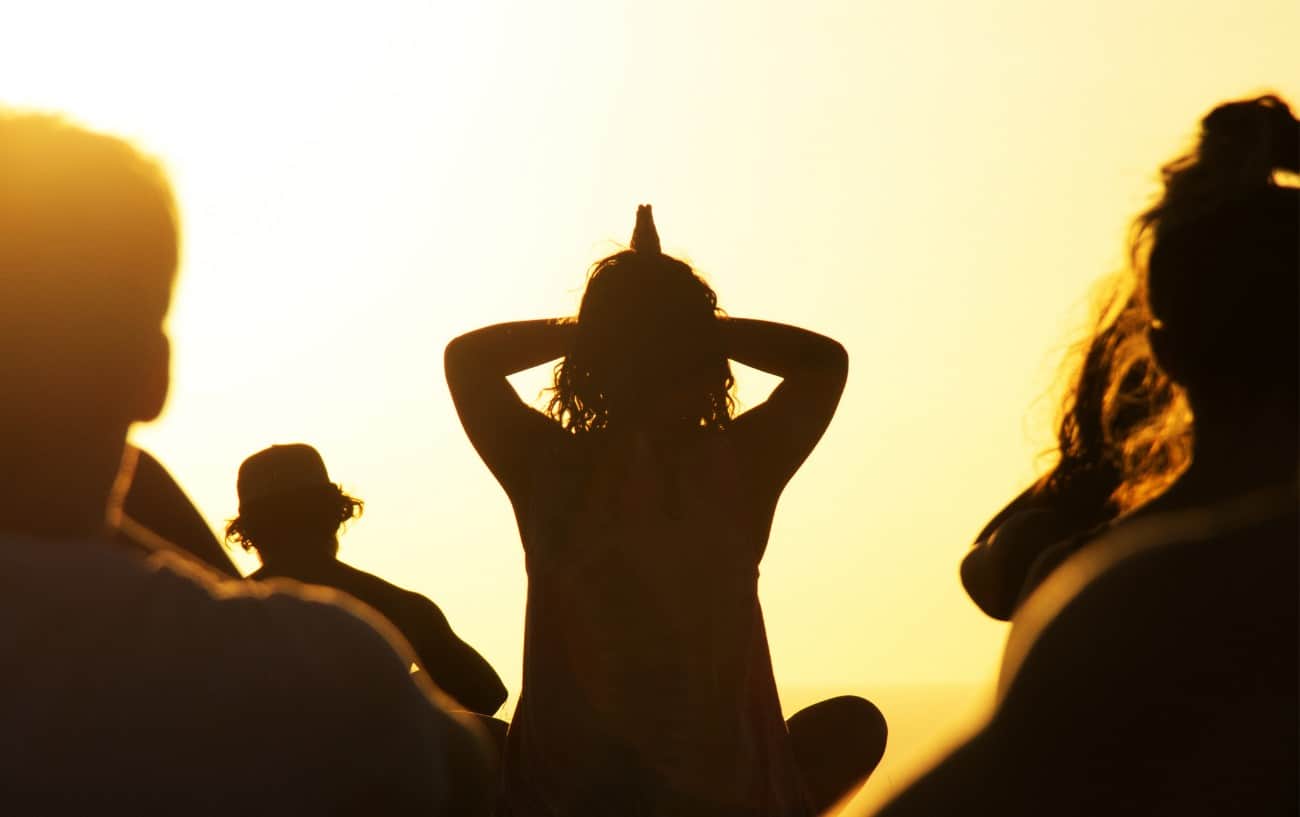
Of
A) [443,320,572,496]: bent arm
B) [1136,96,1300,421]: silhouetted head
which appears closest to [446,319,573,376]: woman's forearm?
[443,320,572,496]: bent arm

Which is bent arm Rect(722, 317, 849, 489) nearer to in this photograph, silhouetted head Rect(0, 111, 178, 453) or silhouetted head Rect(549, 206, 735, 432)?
silhouetted head Rect(549, 206, 735, 432)

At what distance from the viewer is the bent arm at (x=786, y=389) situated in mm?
5984

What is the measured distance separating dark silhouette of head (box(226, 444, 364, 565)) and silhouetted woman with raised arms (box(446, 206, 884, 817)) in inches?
51.8

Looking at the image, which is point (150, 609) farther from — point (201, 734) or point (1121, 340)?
point (1121, 340)

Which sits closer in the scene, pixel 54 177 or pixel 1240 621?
pixel 1240 621

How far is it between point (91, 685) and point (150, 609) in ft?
0.30

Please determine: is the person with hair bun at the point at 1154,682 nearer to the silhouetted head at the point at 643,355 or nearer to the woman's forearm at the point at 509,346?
the silhouetted head at the point at 643,355

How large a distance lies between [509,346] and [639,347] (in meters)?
0.67

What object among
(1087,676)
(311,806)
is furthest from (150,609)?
(1087,676)

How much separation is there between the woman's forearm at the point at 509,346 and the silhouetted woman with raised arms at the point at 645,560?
29cm

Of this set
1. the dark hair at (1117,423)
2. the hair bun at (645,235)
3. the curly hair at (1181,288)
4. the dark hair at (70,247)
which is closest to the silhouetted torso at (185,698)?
the dark hair at (70,247)

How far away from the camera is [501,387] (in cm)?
634

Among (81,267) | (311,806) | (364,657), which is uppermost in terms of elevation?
(81,267)

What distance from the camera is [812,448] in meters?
6.07
